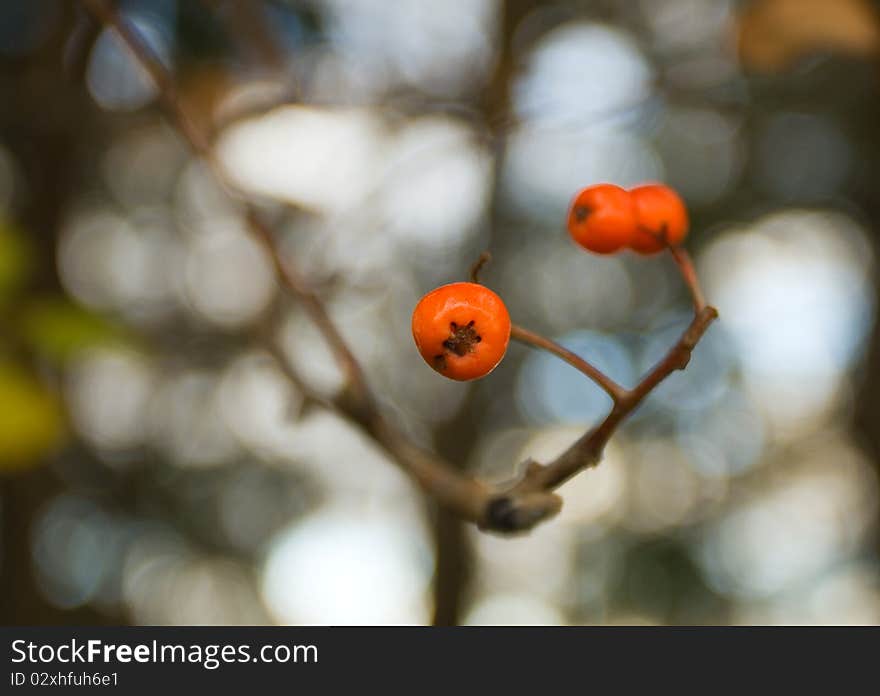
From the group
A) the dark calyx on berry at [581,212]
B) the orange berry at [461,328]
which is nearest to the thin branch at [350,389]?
the orange berry at [461,328]

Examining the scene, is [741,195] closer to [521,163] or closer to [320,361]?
[521,163]

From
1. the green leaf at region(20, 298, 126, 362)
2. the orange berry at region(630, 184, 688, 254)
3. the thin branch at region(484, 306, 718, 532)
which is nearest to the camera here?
the thin branch at region(484, 306, 718, 532)

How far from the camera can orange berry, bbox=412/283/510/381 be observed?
1.06 metres

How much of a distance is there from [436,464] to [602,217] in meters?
0.51

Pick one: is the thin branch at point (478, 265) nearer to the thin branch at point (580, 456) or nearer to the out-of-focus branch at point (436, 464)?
the out-of-focus branch at point (436, 464)

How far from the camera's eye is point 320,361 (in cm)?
850

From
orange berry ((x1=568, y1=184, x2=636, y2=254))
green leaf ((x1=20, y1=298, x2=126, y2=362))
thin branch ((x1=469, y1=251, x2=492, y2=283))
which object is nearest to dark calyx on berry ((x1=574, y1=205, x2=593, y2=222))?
orange berry ((x1=568, y1=184, x2=636, y2=254))

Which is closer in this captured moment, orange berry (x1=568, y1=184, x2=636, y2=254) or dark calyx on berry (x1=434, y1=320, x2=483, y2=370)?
dark calyx on berry (x1=434, y1=320, x2=483, y2=370)

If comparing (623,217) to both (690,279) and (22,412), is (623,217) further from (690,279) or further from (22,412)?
(22,412)

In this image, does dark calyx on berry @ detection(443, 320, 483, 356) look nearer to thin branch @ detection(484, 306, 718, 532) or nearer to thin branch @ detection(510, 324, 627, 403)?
thin branch @ detection(510, 324, 627, 403)

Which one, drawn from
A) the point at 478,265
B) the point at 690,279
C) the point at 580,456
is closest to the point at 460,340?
the point at 478,265

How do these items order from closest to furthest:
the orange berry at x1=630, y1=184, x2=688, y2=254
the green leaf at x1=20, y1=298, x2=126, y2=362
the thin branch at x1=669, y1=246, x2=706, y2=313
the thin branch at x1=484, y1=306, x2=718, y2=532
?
the thin branch at x1=484, y1=306, x2=718, y2=532 → the thin branch at x1=669, y1=246, x2=706, y2=313 → the orange berry at x1=630, y1=184, x2=688, y2=254 → the green leaf at x1=20, y1=298, x2=126, y2=362

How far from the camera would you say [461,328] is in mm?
1061

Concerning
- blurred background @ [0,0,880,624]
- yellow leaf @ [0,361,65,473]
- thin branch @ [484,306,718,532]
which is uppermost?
blurred background @ [0,0,880,624]
